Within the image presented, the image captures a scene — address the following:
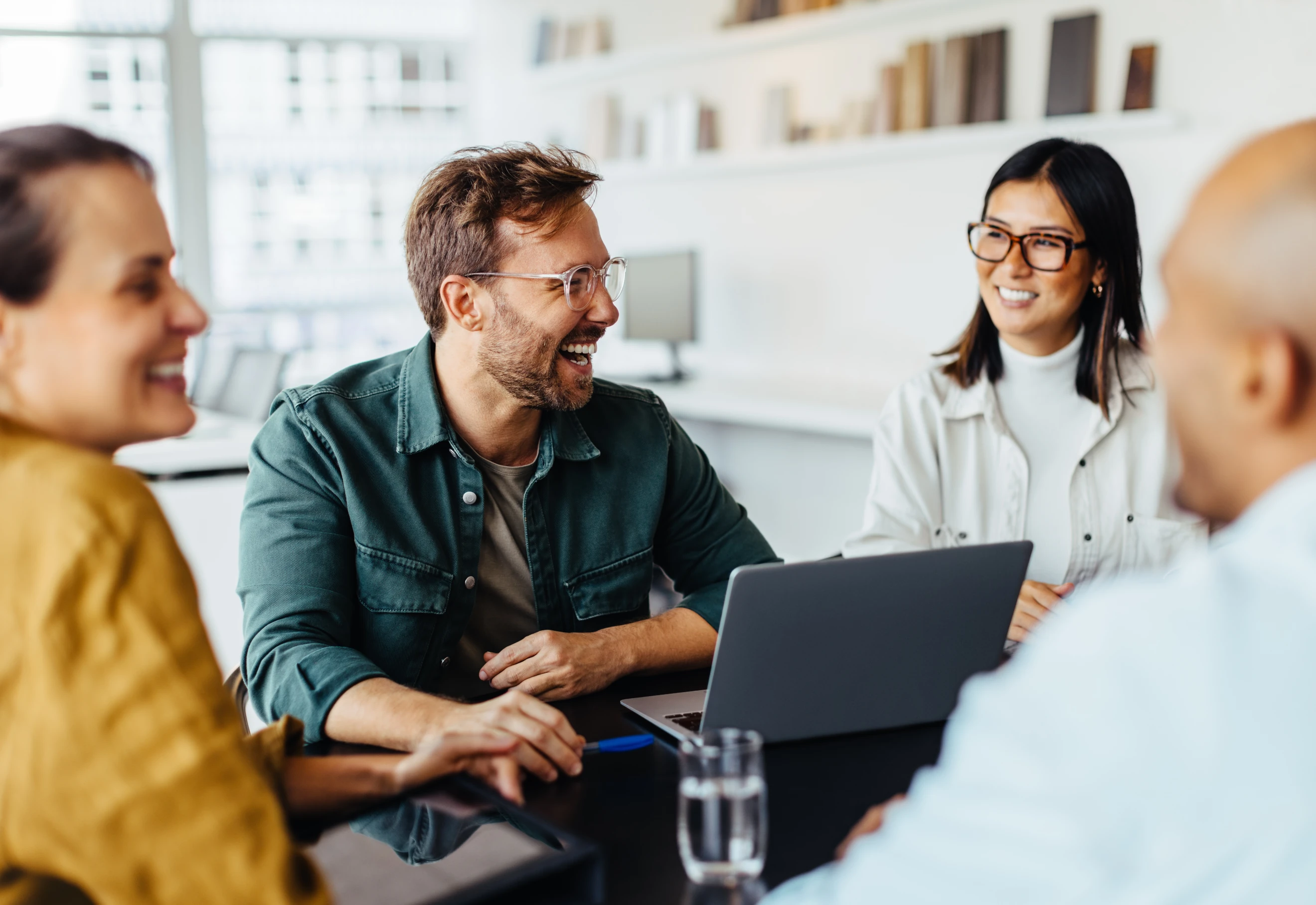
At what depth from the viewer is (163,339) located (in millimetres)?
929

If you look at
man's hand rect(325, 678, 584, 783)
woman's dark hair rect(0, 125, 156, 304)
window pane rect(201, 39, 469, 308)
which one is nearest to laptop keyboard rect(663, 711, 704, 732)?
man's hand rect(325, 678, 584, 783)

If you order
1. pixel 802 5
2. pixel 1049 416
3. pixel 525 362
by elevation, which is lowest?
pixel 1049 416

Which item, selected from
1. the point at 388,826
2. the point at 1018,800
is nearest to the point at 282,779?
the point at 388,826

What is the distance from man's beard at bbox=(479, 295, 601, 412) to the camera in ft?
5.79

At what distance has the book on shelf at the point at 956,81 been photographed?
3.88 meters

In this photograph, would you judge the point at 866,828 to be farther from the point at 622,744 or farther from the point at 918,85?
the point at 918,85

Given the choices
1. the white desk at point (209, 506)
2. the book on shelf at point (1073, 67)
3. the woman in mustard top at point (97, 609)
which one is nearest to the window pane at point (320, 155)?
the white desk at point (209, 506)

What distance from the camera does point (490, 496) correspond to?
5.76ft

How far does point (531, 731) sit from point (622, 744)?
13cm

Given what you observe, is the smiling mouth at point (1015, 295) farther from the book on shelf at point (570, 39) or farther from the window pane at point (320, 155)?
the window pane at point (320, 155)

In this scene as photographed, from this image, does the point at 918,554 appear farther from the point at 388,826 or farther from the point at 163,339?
the point at 163,339

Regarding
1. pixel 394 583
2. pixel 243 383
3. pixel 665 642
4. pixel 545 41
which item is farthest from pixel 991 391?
pixel 545 41

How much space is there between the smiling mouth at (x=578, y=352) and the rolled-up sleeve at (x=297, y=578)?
15.4 inches

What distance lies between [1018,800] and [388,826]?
65cm
